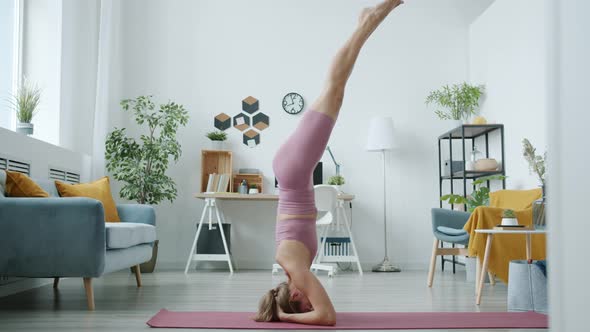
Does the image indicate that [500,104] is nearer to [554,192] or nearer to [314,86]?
[314,86]

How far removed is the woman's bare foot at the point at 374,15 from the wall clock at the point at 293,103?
14.0ft

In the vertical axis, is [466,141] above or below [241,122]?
below

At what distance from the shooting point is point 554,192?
69 cm

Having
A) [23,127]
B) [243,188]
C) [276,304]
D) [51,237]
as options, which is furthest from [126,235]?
[243,188]

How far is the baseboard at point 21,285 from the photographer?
4.04m

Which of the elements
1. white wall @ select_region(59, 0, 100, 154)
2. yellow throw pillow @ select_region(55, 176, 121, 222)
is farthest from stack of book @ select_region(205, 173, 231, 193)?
yellow throw pillow @ select_region(55, 176, 121, 222)

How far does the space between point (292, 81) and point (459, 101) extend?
1826 millimetres

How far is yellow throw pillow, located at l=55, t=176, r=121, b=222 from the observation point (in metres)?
4.30

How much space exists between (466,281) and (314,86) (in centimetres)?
275

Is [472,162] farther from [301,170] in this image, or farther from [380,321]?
[301,170]

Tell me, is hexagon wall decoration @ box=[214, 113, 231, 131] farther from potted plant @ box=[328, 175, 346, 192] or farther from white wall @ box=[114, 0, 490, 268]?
potted plant @ box=[328, 175, 346, 192]

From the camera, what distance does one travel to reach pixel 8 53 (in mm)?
5062

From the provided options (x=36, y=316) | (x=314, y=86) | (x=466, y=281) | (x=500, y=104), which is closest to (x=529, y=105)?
(x=500, y=104)

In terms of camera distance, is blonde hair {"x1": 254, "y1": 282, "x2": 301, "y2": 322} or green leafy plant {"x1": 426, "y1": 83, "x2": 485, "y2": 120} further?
green leafy plant {"x1": 426, "y1": 83, "x2": 485, "y2": 120}
